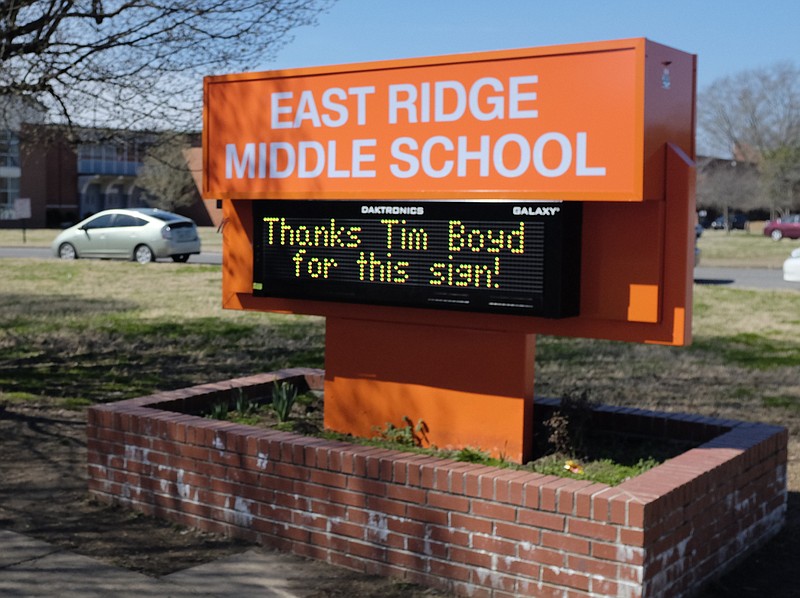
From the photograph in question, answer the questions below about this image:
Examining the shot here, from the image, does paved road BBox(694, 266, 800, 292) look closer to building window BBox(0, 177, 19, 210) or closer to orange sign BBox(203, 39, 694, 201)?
orange sign BBox(203, 39, 694, 201)

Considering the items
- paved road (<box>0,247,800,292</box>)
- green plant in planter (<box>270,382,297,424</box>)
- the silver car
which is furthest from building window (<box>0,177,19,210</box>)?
green plant in planter (<box>270,382,297,424</box>)

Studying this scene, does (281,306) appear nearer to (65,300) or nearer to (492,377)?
(492,377)

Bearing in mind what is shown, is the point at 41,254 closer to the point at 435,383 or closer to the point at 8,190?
the point at 435,383

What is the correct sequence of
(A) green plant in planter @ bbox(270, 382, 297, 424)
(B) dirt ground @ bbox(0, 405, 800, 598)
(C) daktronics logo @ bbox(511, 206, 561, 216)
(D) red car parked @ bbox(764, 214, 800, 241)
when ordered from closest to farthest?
(B) dirt ground @ bbox(0, 405, 800, 598) → (C) daktronics logo @ bbox(511, 206, 561, 216) → (A) green plant in planter @ bbox(270, 382, 297, 424) → (D) red car parked @ bbox(764, 214, 800, 241)

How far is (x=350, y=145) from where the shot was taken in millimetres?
6762

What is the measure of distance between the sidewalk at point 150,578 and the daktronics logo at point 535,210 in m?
2.18

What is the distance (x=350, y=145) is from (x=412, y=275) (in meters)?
0.96

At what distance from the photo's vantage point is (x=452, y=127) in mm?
6348

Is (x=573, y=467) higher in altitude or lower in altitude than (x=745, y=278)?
lower

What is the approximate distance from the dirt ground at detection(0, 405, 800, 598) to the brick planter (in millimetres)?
96

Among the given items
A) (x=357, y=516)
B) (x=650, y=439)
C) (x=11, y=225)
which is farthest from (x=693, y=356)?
(x=11, y=225)

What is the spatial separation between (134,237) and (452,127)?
22.1 metres

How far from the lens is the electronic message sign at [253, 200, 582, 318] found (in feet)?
19.6

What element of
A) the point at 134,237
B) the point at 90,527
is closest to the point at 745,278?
the point at 134,237
